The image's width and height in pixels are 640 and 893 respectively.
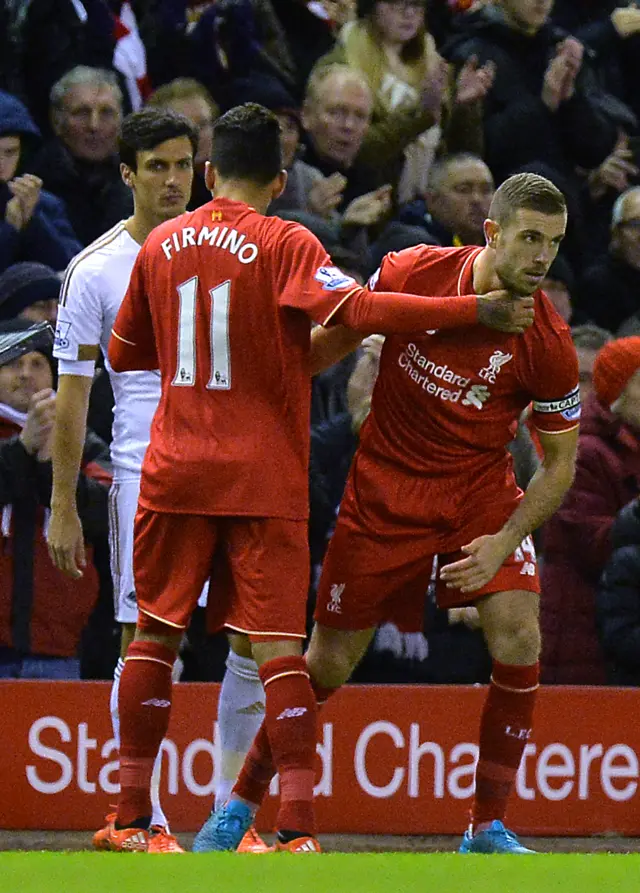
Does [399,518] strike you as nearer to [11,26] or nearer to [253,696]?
[253,696]

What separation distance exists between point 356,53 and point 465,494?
425cm

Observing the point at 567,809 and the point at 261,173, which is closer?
the point at 261,173

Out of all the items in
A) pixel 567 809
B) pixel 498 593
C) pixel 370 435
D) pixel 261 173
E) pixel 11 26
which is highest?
pixel 11 26

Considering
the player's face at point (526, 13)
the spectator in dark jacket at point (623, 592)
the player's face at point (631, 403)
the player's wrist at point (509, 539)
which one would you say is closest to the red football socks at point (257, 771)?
the player's wrist at point (509, 539)

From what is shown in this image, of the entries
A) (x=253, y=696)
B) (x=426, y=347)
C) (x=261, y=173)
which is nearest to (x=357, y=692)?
(x=253, y=696)

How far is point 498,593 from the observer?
5.67 meters

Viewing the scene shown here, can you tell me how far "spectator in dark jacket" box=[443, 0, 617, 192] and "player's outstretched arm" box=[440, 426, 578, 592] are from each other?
4.38 meters

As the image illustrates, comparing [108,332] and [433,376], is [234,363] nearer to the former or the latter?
[433,376]

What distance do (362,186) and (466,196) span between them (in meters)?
0.61

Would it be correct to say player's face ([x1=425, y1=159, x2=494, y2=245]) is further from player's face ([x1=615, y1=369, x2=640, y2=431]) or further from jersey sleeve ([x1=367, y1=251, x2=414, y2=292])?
jersey sleeve ([x1=367, y1=251, x2=414, y2=292])

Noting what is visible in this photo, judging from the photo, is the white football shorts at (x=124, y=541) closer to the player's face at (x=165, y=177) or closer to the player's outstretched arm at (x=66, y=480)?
the player's outstretched arm at (x=66, y=480)

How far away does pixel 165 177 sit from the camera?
6020mm

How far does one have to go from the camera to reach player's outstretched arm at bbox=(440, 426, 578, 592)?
5.56 meters

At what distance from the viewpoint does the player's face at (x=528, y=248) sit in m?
5.36
